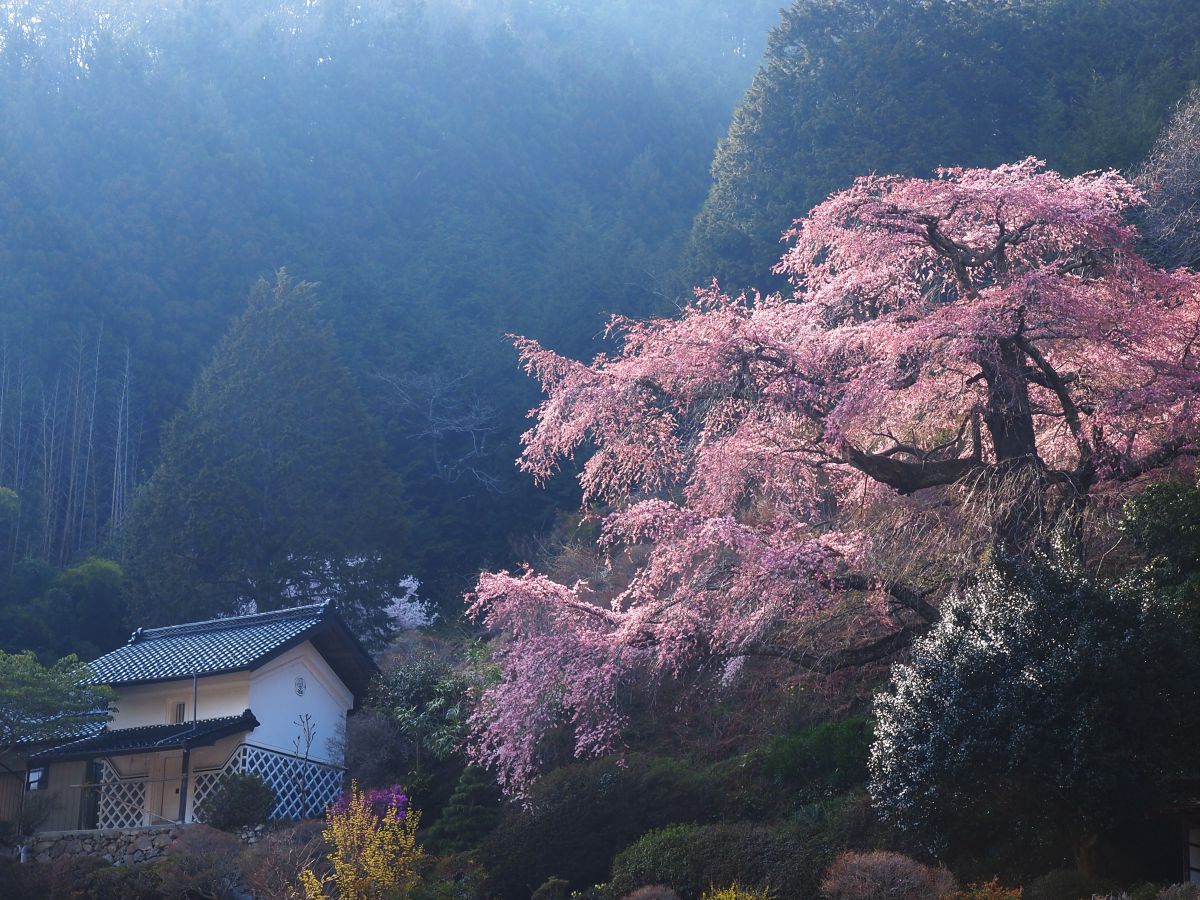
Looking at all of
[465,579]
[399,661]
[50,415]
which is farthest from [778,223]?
[50,415]

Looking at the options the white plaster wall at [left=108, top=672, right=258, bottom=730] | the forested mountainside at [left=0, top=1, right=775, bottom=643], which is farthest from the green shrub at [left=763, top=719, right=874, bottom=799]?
the forested mountainside at [left=0, top=1, right=775, bottom=643]

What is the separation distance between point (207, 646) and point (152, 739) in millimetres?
2166

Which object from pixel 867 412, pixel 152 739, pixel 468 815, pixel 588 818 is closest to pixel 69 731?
pixel 152 739

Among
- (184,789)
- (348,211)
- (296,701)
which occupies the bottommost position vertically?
(184,789)

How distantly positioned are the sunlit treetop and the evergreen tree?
49.3 feet

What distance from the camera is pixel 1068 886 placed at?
8.98 metres

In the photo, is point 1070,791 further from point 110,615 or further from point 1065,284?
point 110,615

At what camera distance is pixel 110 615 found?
94.3ft

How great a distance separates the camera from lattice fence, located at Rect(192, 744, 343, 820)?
18.8 metres

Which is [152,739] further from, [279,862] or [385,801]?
[279,862]

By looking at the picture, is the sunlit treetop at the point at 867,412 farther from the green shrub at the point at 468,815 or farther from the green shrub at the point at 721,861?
the green shrub at the point at 468,815

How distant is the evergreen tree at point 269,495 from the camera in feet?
90.1

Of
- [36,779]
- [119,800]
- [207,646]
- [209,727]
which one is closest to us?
[209,727]

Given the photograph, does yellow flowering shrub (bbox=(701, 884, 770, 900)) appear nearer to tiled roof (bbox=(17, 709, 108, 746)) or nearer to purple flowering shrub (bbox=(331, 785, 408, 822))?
purple flowering shrub (bbox=(331, 785, 408, 822))
